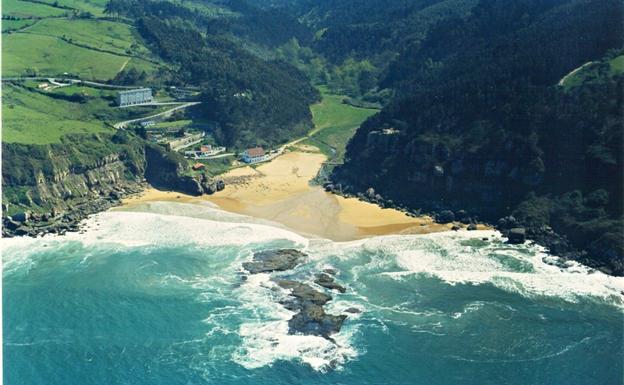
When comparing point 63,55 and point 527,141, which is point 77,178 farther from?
point 527,141

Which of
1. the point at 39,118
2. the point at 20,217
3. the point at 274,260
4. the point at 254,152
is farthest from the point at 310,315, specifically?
the point at 39,118

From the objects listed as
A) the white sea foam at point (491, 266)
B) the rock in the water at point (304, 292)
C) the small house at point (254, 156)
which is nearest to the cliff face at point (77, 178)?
the small house at point (254, 156)

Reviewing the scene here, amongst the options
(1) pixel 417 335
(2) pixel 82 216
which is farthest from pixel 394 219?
(2) pixel 82 216

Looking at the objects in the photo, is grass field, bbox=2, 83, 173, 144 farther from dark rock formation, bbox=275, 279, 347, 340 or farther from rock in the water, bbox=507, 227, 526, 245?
rock in the water, bbox=507, 227, 526, 245

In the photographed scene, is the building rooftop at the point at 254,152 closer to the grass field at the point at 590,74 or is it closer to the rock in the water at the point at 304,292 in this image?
the rock in the water at the point at 304,292

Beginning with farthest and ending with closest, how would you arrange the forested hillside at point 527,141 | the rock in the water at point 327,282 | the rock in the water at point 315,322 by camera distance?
the forested hillside at point 527,141 → the rock in the water at point 327,282 → the rock in the water at point 315,322

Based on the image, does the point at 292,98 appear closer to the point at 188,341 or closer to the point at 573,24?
the point at 573,24
